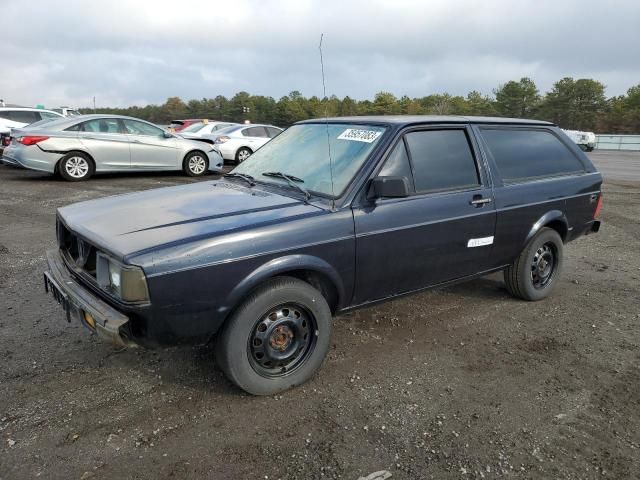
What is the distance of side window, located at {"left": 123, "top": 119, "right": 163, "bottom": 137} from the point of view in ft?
36.9

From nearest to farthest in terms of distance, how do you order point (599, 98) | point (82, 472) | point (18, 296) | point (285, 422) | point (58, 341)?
point (82, 472)
point (285, 422)
point (58, 341)
point (18, 296)
point (599, 98)

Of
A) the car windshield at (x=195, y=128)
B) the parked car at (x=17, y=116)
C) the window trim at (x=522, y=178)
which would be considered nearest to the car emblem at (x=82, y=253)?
the window trim at (x=522, y=178)

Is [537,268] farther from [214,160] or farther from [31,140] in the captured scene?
[31,140]

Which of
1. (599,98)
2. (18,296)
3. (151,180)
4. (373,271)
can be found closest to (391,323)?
(373,271)

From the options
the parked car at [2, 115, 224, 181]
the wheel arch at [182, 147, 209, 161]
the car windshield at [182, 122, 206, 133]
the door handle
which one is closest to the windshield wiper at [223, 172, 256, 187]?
the door handle

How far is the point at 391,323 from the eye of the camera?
13.1 ft

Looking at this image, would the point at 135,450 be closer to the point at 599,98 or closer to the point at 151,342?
the point at 151,342

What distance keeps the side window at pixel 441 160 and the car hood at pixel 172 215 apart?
0.94 metres

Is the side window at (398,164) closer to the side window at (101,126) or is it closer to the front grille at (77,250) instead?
the front grille at (77,250)

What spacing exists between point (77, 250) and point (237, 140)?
1222 centimetres

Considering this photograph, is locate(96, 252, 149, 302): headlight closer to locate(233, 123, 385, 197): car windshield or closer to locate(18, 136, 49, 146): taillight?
locate(233, 123, 385, 197): car windshield

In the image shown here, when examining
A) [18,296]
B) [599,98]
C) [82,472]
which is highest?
[599,98]

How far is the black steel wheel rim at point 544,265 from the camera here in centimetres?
449

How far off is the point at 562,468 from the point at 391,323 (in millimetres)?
1776
